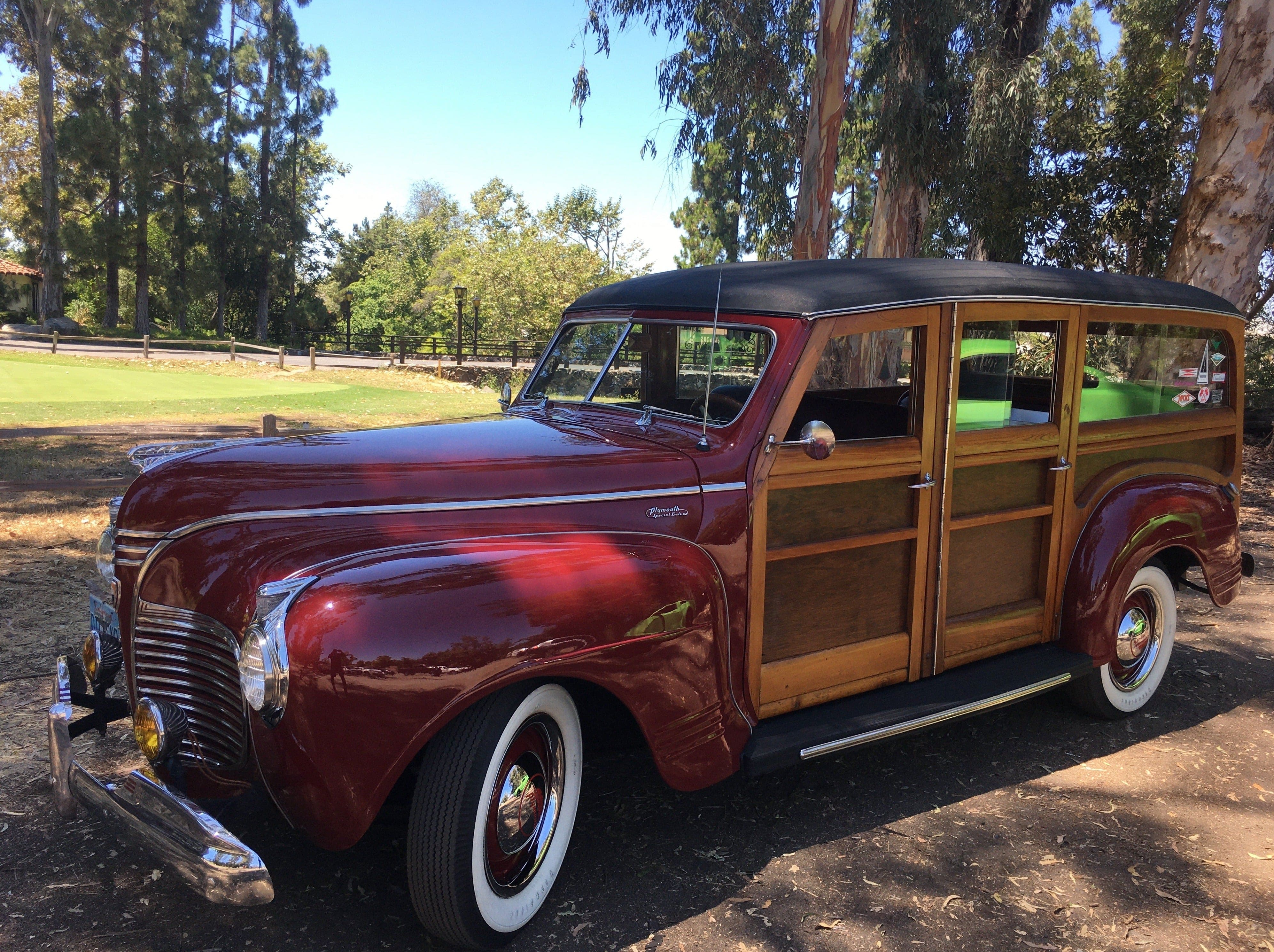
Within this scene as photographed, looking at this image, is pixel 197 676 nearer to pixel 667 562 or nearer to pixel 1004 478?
pixel 667 562

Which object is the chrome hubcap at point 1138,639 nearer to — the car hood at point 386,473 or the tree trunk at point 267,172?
the car hood at point 386,473

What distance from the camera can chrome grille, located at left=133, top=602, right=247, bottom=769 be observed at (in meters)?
2.42

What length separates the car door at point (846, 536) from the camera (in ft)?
10.3

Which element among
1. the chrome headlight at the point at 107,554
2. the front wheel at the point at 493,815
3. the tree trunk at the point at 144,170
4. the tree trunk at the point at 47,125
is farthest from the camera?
the tree trunk at the point at 144,170

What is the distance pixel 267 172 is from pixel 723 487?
139 feet

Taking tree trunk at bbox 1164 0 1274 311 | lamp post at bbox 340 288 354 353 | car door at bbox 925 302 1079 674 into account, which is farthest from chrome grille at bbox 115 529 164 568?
lamp post at bbox 340 288 354 353

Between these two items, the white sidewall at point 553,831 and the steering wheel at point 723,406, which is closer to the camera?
the white sidewall at point 553,831

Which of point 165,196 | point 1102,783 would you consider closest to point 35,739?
point 1102,783

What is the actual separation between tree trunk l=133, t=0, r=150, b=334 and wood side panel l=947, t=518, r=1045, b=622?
120 feet

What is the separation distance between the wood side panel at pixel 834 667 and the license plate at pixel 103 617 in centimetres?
218

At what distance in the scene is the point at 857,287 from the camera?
10.8ft

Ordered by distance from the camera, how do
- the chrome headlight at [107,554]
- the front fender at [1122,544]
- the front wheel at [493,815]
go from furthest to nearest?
the front fender at [1122,544] < the chrome headlight at [107,554] < the front wheel at [493,815]

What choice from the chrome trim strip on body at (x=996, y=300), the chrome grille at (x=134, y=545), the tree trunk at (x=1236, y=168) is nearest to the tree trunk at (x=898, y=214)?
the tree trunk at (x=1236, y=168)

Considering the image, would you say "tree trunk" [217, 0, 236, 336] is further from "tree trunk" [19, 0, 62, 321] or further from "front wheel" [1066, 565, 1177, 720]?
"front wheel" [1066, 565, 1177, 720]
